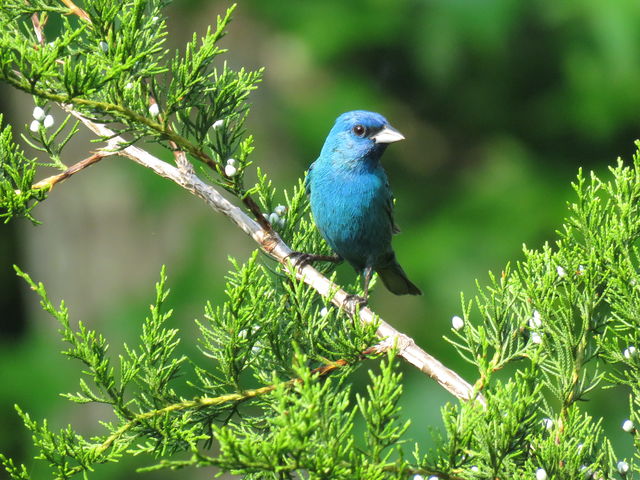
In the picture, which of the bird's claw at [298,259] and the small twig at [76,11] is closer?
the small twig at [76,11]

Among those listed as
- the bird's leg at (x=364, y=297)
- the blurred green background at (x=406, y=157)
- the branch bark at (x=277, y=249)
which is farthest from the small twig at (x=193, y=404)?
the blurred green background at (x=406, y=157)

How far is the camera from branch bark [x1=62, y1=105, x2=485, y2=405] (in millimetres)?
2086

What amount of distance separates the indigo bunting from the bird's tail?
8.5 inches

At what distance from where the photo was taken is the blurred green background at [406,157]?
576 centimetres

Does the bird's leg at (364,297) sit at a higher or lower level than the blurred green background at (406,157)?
lower

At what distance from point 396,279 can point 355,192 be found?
23.2 inches

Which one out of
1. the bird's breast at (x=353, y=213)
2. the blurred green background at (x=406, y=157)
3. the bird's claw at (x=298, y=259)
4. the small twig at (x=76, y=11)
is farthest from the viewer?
the blurred green background at (x=406, y=157)

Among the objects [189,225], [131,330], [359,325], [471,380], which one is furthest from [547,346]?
[189,225]

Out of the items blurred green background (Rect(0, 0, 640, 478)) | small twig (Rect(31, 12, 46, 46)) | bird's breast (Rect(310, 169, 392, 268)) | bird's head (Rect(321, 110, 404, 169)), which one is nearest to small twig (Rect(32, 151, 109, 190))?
small twig (Rect(31, 12, 46, 46))

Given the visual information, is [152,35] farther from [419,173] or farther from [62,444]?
[419,173]

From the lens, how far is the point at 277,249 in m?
2.42

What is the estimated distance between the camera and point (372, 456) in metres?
1.57

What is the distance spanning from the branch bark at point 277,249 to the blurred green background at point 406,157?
3084 millimetres

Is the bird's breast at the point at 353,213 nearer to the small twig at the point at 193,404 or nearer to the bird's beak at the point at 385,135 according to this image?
the bird's beak at the point at 385,135
